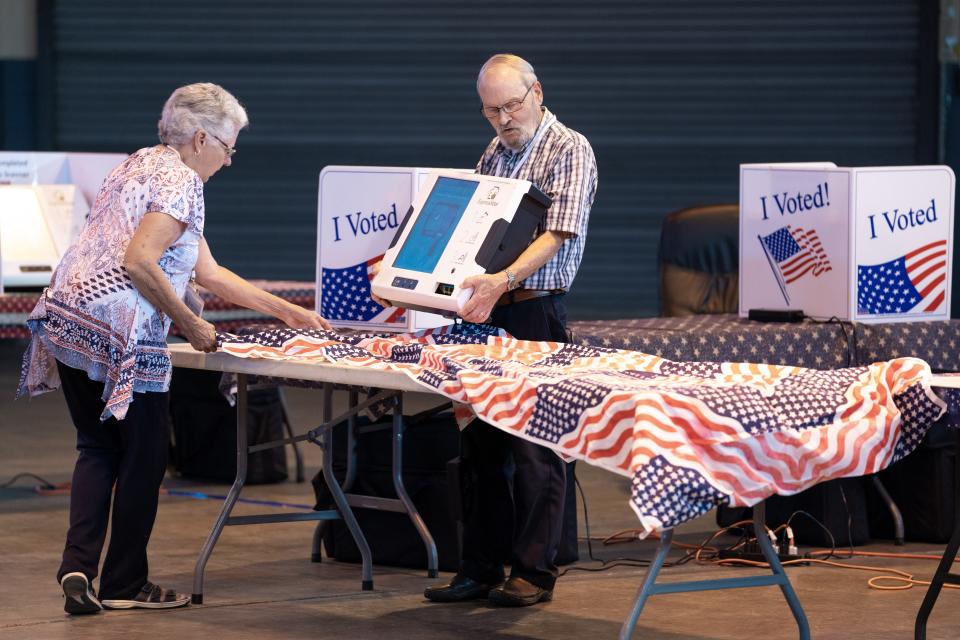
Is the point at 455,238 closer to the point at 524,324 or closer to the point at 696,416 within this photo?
the point at 524,324

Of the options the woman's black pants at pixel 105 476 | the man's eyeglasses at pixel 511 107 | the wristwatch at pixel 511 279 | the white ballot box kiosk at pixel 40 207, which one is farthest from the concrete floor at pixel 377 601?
the man's eyeglasses at pixel 511 107

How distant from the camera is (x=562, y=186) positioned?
181 inches

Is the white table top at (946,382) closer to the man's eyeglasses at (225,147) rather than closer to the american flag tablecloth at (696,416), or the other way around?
the american flag tablecloth at (696,416)

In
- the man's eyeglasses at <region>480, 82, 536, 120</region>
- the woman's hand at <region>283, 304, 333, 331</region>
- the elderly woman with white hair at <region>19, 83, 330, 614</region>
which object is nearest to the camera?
the elderly woman with white hair at <region>19, 83, 330, 614</region>

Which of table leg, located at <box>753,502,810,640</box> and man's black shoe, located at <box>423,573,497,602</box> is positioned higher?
table leg, located at <box>753,502,810,640</box>

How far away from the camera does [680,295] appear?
6.86 meters

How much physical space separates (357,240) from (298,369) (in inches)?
40.8

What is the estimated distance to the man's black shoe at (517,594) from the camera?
14.9 feet

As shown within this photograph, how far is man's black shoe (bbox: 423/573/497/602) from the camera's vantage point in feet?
15.3

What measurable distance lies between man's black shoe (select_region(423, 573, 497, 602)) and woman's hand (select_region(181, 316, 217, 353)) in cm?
90

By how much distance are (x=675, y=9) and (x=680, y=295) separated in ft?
14.8

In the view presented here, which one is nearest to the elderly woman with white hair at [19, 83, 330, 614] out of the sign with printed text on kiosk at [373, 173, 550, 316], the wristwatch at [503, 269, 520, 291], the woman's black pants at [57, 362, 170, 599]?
the woman's black pants at [57, 362, 170, 599]

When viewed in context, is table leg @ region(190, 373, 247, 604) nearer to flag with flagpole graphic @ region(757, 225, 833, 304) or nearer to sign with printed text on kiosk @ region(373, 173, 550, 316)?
sign with printed text on kiosk @ region(373, 173, 550, 316)

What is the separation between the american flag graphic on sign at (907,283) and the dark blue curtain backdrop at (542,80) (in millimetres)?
4902
